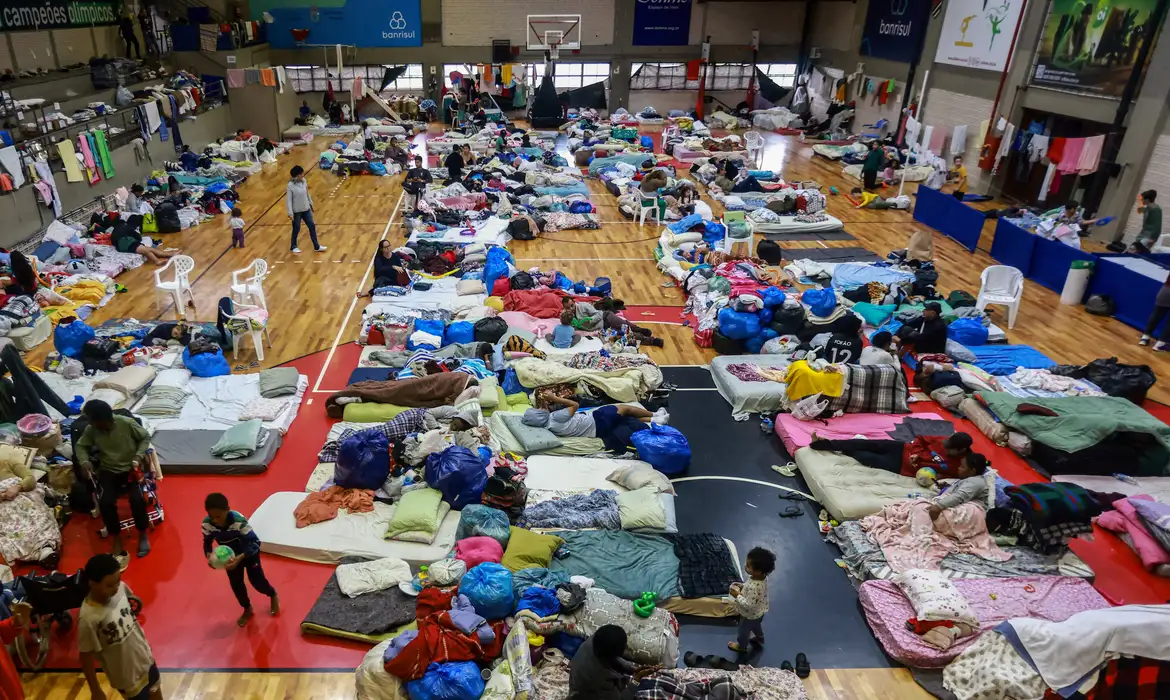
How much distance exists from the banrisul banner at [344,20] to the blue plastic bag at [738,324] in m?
20.8

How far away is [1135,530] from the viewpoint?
6195mm

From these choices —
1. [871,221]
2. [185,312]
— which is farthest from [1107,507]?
[185,312]

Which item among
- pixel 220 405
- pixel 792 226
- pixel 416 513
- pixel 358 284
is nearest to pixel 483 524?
pixel 416 513

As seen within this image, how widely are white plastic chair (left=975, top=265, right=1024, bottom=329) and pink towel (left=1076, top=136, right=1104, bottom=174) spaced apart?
4.93 meters

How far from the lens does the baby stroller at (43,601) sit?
4.85 m

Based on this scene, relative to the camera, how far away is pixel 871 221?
15.4 m

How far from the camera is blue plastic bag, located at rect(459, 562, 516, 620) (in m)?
4.96

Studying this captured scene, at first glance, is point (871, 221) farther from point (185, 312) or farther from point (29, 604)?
point (29, 604)

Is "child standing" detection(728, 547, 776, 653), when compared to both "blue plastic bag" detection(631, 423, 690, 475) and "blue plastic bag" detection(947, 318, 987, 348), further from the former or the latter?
"blue plastic bag" detection(947, 318, 987, 348)

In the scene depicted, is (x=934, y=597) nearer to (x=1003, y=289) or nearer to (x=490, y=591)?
(x=490, y=591)

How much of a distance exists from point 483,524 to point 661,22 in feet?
80.8

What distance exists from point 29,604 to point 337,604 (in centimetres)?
198

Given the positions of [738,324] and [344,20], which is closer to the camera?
[738,324]

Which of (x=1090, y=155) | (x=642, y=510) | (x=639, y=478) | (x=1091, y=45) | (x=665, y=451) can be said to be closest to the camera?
(x=642, y=510)
